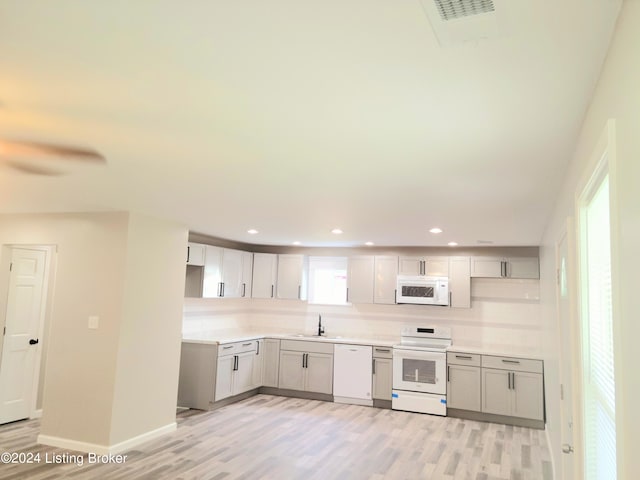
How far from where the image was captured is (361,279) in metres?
7.43

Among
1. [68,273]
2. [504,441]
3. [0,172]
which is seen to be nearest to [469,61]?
[0,172]

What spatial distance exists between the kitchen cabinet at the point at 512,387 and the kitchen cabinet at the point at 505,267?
1.19 metres

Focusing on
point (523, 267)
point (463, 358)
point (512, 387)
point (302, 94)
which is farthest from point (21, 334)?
point (523, 267)

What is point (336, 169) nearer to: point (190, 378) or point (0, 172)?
point (0, 172)

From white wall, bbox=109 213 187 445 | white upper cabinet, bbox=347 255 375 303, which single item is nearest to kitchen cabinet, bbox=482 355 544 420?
white upper cabinet, bbox=347 255 375 303

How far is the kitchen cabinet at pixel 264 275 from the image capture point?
306 inches

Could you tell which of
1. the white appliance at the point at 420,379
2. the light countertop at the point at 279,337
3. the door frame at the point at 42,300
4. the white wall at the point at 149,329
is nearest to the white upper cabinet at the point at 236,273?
the light countertop at the point at 279,337

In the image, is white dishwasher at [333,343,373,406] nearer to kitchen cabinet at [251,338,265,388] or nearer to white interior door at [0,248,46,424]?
kitchen cabinet at [251,338,265,388]

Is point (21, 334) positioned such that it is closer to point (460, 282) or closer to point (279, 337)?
point (279, 337)

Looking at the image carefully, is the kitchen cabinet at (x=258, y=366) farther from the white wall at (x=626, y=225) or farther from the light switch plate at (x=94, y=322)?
the white wall at (x=626, y=225)

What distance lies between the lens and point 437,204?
3.92 metres

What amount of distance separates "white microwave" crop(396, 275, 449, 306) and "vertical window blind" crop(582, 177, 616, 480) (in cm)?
470

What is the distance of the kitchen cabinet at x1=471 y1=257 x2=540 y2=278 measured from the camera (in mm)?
6453

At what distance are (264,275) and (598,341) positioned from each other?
20.5ft
